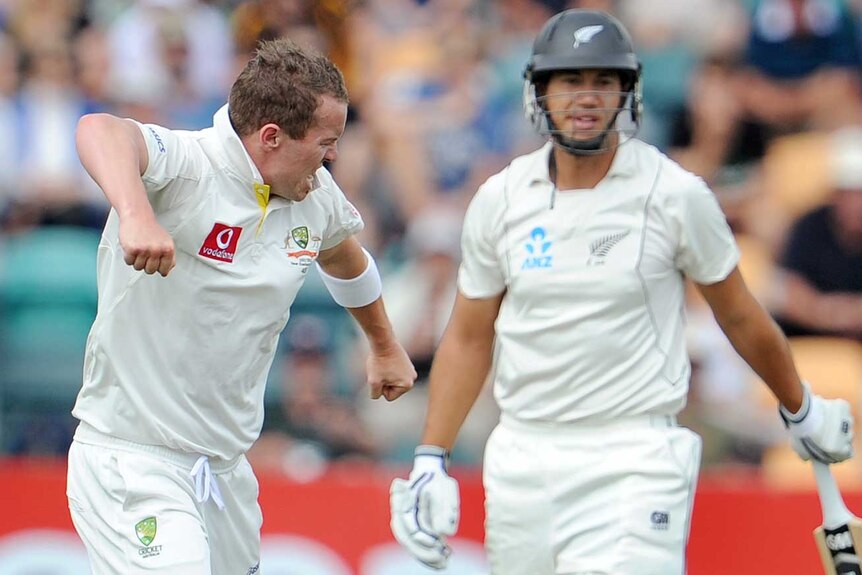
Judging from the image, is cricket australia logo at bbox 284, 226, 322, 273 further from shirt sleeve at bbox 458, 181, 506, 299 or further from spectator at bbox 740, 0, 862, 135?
spectator at bbox 740, 0, 862, 135

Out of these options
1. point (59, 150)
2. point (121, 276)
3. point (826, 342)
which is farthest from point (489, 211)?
point (59, 150)

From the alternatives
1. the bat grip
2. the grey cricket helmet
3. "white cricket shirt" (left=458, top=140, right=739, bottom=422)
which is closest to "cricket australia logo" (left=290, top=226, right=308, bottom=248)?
"white cricket shirt" (left=458, top=140, right=739, bottom=422)

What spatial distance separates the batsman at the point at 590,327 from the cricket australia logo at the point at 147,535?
0.91m

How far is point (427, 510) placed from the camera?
478 centimetres

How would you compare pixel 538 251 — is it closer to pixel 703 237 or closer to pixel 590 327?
pixel 590 327

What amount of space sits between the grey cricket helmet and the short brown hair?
71 cm

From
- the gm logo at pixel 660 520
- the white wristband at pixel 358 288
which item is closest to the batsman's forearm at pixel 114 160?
the white wristband at pixel 358 288

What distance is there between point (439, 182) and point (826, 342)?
8.02ft

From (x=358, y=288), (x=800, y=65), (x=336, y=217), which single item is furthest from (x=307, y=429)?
(x=800, y=65)

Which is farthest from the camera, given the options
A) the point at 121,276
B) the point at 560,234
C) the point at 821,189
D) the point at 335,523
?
the point at 821,189

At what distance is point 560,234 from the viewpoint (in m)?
4.61

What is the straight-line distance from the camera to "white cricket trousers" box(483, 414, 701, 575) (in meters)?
4.42

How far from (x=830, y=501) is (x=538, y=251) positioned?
1343mm

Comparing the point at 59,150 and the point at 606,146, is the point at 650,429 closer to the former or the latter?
the point at 606,146
